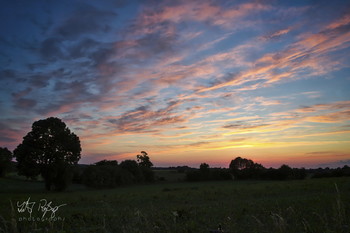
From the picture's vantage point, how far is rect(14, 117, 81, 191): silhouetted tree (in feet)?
150

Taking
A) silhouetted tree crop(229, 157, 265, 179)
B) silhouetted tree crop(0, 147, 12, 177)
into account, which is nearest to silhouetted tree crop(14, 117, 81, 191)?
silhouetted tree crop(0, 147, 12, 177)

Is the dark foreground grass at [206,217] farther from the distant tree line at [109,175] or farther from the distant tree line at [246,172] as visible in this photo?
the distant tree line at [246,172]

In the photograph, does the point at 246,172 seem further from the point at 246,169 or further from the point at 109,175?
the point at 109,175

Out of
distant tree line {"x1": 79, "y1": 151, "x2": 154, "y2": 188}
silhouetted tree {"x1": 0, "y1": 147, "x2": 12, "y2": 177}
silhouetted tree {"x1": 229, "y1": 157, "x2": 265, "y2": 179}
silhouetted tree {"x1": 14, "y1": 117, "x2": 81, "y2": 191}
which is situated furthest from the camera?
silhouetted tree {"x1": 229, "y1": 157, "x2": 265, "y2": 179}

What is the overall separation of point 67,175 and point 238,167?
2478 inches

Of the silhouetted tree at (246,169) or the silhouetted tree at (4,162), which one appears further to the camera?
the silhouetted tree at (246,169)

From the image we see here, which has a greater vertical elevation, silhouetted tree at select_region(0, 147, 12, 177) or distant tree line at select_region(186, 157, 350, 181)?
silhouetted tree at select_region(0, 147, 12, 177)

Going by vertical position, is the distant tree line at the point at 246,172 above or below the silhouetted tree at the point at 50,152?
below

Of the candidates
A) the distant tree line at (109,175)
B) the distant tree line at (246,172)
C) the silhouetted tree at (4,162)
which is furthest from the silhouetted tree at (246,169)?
the silhouetted tree at (4,162)

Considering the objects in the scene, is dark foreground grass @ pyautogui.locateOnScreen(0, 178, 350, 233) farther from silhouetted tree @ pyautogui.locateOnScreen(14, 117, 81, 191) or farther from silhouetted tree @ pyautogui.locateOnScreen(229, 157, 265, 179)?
silhouetted tree @ pyautogui.locateOnScreen(229, 157, 265, 179)

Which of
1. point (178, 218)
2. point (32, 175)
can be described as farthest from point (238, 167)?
point (178, 218)

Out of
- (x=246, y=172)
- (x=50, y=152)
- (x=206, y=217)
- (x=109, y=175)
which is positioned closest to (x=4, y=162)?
(x=109, y=175)

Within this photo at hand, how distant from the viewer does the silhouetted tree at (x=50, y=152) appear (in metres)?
45.7

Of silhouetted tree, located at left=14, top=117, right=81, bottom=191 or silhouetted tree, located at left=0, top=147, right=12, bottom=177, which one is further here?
silhouetted tree, located at left=0, top=147, right=12, bottom=177
